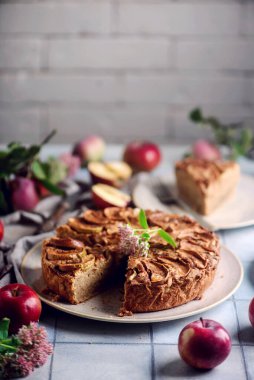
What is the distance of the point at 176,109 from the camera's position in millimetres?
4551

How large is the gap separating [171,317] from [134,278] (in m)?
0.16

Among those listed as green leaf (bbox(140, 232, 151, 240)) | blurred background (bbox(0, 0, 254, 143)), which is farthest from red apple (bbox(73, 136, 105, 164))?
green leaf (bbox(140, 232, 151, 240))

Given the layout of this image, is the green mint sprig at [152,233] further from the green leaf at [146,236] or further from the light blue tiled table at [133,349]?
the light blue tiled table at [133,349]

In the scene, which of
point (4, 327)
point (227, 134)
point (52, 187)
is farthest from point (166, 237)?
point (227, 134)

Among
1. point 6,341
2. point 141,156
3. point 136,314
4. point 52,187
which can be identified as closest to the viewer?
point 6,341

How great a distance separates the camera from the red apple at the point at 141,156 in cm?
352

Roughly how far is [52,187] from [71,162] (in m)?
0.37

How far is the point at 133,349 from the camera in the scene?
1.98 meters

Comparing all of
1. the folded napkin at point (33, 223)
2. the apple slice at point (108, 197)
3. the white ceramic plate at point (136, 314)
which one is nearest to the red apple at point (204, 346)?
the white ceramic plate at point (136, 314)

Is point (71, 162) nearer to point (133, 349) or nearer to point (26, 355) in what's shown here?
point (133, 349)

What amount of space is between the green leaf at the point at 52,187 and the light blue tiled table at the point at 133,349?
0.89 m

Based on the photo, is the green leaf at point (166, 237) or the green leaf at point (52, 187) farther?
the green leaf at point (52, 187)

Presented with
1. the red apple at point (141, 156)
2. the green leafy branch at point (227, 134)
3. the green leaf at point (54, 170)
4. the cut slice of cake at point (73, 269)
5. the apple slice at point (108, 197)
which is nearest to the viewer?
the cut slice of cake at point (73, 269)

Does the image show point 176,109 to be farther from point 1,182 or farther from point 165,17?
point 1,182
